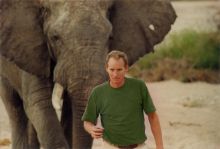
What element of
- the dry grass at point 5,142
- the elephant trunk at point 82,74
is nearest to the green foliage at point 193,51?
the dry grass at point 5,142

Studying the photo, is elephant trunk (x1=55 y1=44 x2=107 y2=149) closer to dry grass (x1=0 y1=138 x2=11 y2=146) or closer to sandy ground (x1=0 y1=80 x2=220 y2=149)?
sandy ground (x1=0 y1=80 x2=220 y2=149)

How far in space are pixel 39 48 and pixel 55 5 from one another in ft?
1.30

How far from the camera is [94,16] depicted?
6.05 meters

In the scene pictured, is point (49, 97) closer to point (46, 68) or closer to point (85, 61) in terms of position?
point (46, 68)

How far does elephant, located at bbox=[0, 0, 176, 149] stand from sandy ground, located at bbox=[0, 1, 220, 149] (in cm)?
130

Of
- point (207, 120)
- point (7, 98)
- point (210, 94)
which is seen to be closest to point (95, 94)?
point (7, 98)

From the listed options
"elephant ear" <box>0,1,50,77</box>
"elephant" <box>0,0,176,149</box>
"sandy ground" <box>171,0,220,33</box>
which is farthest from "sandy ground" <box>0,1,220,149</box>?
"sandy ground" <box>171,0,220,33</box>

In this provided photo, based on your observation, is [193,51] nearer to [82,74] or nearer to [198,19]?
[198,19]

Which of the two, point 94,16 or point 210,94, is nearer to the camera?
point 94,16

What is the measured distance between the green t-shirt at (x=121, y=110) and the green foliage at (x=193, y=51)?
8.65 metres

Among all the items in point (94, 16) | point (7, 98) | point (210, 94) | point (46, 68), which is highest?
point (94, 16)

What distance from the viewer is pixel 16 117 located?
7.35 metres

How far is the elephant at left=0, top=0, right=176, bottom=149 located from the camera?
5945 mm

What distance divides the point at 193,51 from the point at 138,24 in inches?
281
